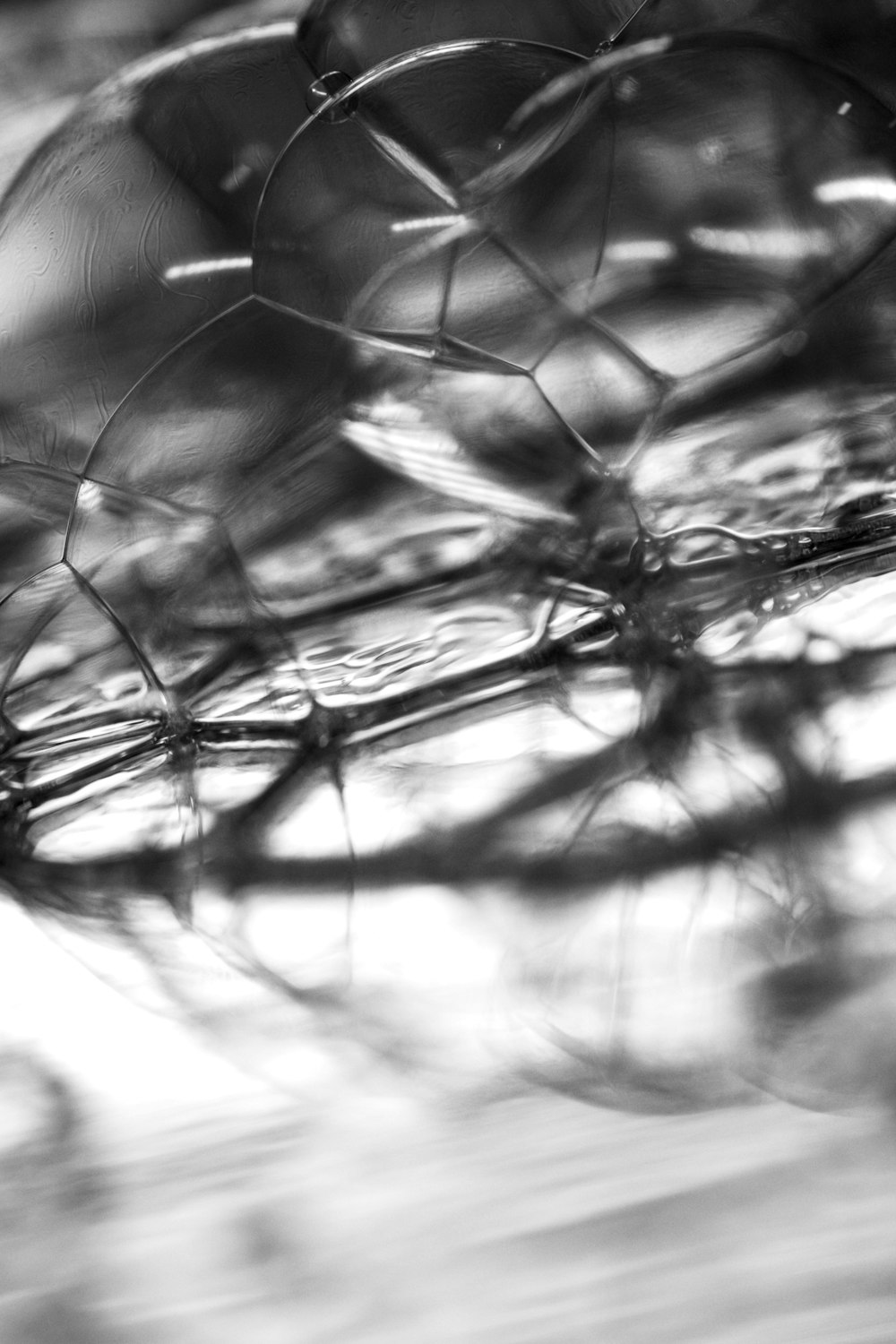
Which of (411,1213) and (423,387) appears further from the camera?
(423,387)

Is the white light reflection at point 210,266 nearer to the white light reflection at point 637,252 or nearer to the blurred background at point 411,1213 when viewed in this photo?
the white light reflection at point 637,252

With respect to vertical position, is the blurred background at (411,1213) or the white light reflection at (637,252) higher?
the white light reflection at (637,252)

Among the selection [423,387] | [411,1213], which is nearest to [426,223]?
[423,387]

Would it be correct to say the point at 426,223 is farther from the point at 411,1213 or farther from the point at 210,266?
the point at 411,1213

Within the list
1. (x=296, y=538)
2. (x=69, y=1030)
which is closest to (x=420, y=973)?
(x=69, y=1030)

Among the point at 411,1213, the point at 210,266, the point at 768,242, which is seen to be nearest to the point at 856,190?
the point at 768,242

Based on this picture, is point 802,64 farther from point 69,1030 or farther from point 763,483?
point 69,1030

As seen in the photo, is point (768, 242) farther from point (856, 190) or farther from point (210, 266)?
point (210, 266)

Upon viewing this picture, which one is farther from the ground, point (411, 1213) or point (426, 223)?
point (426, 223)

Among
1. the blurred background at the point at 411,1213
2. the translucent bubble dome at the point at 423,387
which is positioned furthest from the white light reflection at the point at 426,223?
the blurred background at the point at 411,1213
